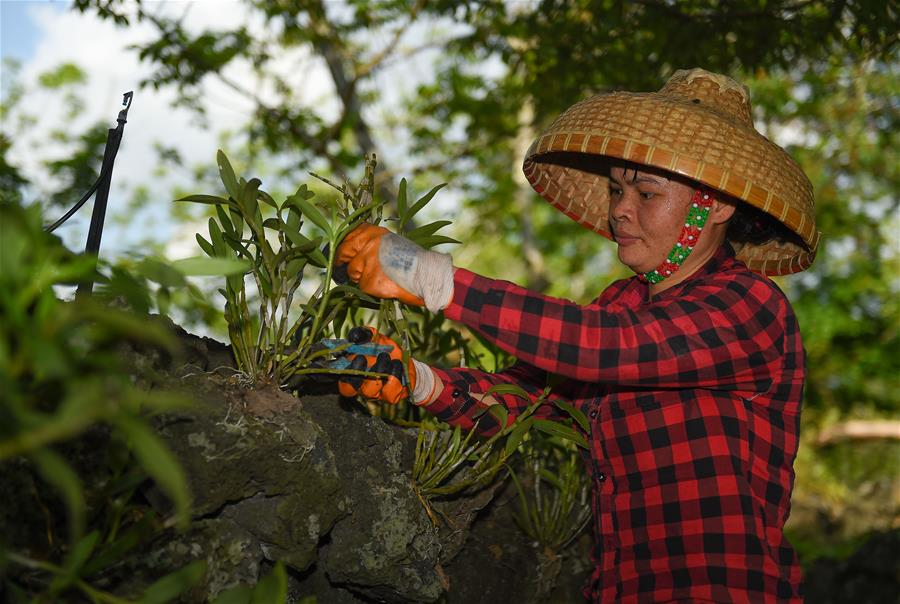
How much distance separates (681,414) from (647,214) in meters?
0.47

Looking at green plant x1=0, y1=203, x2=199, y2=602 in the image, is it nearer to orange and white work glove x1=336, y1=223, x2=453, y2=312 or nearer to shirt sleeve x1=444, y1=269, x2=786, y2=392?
orange and white work glove x1=336, y1=223, x2=453, y2=312

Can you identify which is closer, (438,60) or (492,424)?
(492,424)

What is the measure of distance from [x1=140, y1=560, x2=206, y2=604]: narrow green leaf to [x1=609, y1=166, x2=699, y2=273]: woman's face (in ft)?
4.01

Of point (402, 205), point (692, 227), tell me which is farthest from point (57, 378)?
point (692, 227)

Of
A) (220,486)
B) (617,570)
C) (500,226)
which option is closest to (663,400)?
(617,570)

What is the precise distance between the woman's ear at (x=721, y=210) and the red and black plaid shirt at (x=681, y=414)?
95mm

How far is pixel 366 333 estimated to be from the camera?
160 cm

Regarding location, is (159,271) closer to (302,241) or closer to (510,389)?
(302,241)

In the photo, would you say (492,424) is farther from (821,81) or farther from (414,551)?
(821,81)

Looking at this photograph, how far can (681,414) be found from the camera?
175 centimetres

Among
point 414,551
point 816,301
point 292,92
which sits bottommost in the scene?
point 816,301

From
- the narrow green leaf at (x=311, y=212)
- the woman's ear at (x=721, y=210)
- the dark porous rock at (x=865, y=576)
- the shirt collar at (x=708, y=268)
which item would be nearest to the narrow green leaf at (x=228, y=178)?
the narrow green leaf at (x=311, y=212)

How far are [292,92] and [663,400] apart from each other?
6.24 m

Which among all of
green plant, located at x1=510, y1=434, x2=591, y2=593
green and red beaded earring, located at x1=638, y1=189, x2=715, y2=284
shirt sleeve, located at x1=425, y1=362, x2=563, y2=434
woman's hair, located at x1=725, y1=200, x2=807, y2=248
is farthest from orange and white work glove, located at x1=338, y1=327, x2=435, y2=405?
woman's hair, located at x1=725, y1=200, x2=807, y2=248
